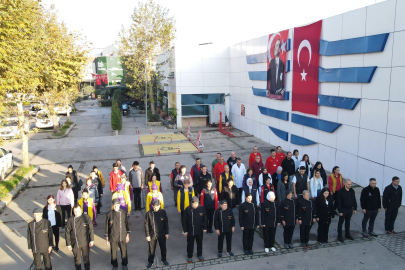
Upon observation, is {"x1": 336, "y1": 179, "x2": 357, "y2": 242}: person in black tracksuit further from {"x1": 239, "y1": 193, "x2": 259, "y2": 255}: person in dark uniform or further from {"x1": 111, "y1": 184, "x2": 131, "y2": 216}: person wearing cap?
{"x1": 111, "y1": 184, "x2": 131, "y2": 216}: person wearing cap

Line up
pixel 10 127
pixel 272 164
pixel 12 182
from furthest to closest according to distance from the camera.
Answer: pixel 12 182, pixel 10 127, pixel 272 164

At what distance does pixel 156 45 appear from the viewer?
33531 mm

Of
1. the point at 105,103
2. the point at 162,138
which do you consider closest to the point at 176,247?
the point at 162,138

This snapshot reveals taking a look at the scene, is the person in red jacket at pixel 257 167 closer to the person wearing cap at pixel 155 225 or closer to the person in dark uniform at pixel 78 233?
the person wearing cap at pixel 155 225

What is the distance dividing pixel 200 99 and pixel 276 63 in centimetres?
1024

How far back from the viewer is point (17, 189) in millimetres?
12914

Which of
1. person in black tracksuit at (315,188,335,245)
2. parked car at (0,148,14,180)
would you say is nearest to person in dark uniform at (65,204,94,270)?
person in black tracksuit at (315,188,335,245)

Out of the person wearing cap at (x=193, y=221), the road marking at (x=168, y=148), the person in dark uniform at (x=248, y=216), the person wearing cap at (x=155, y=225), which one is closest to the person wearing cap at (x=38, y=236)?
the person wearing cap at (x=155, y=225)

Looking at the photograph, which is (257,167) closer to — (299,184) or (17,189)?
(299,184)

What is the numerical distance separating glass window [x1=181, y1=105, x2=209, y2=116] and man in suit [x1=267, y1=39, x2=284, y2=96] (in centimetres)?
906

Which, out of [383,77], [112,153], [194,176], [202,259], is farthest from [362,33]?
[112,153]

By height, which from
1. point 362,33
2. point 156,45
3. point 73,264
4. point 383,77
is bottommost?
point 73,264

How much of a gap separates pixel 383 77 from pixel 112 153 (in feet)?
48.8

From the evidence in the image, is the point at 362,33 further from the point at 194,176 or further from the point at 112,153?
the point at 112,153
